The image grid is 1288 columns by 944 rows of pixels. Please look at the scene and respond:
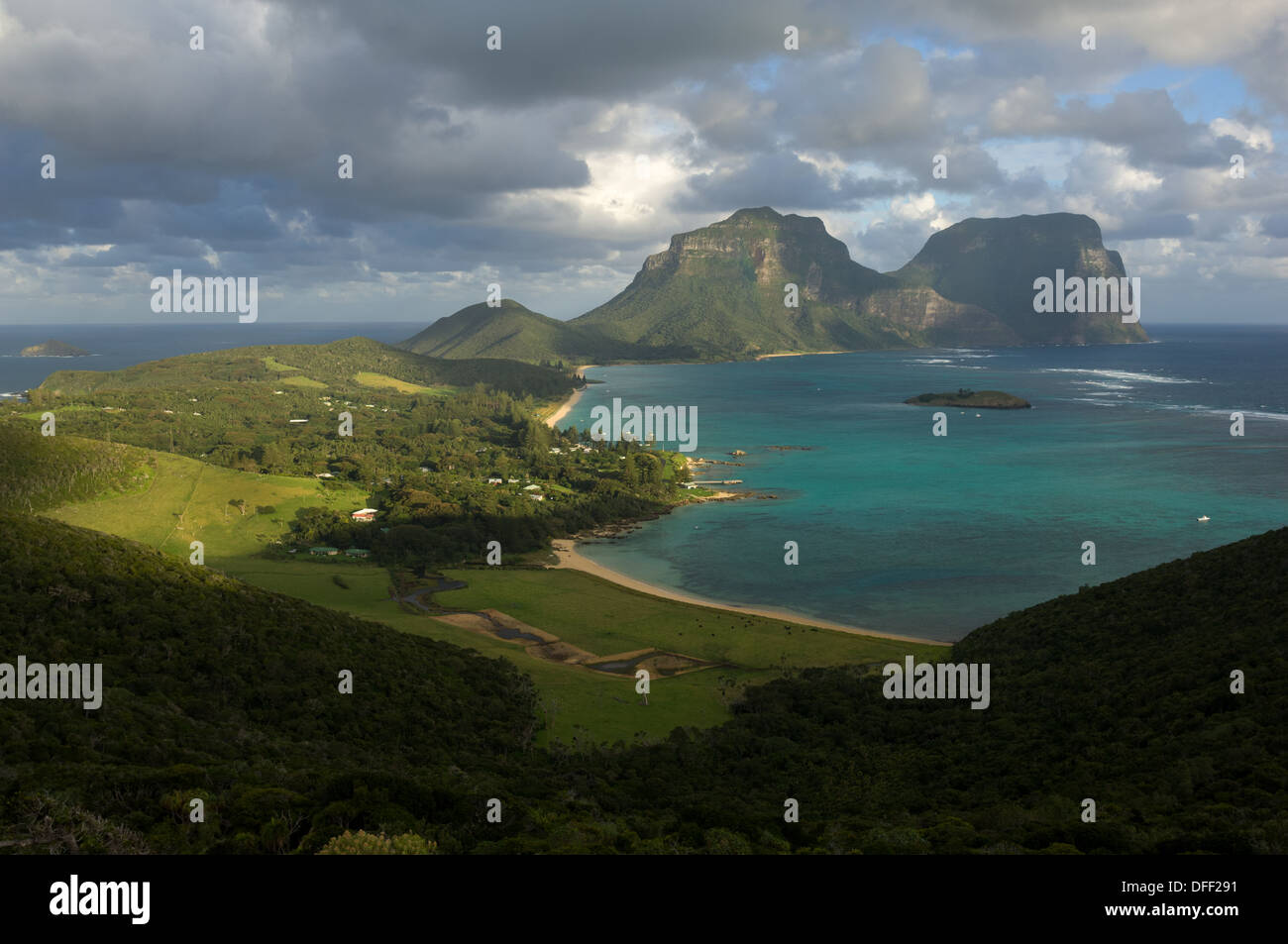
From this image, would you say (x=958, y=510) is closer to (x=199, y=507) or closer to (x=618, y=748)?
(x=618, y=748)

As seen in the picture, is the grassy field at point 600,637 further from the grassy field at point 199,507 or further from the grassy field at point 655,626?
the grassy field at point 199,507

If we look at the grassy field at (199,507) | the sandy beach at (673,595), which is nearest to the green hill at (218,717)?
the sandy beach at (673,595)

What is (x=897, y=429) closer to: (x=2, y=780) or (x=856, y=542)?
(x=856, y=542)

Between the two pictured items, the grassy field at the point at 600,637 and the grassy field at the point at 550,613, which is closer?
the grassy field at the point at 600,637

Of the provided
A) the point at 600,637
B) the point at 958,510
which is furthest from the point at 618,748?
the point at 958,510

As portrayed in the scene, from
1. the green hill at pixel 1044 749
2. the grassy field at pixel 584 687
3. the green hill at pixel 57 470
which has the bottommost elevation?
the grassy field at pixel 584 687

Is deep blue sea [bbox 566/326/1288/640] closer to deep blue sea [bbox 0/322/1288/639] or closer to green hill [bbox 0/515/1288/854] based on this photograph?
deep blue sea [bbox 0/322/1288/639]

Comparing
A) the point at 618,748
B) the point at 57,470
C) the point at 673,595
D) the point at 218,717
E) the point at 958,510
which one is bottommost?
the point at 618,748
